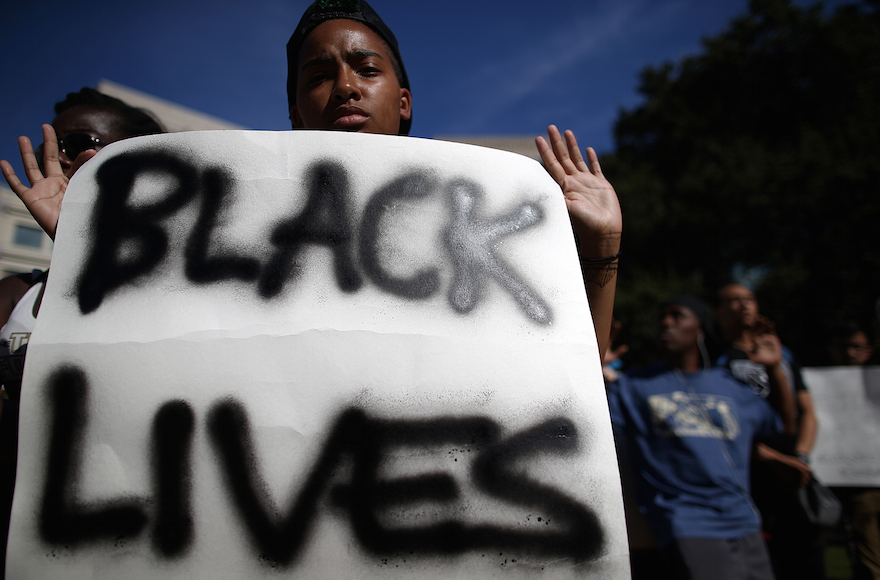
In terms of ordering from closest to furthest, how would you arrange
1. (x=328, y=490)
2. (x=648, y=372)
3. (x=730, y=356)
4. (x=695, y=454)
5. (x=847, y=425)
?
(x=328, y=490), (x=695, y=454), (x=648, y=372), (x=730, y=356), (x=847, y=425)

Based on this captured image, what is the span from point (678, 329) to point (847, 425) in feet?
5.68

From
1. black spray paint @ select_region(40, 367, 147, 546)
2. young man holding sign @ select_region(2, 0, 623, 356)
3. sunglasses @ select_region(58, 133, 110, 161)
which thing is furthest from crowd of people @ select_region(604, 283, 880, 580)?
sunglasses @ select_region(58, 133, 110, 161)

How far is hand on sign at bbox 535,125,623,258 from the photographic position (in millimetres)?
1259

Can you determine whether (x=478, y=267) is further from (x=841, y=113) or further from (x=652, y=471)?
(x=841, y=113)

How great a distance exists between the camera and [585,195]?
4.28 ft

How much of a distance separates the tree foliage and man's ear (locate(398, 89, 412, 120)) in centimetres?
1368

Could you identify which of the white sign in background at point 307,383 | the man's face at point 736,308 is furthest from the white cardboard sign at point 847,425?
the white sign in background at point 307,383

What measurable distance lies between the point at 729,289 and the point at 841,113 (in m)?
16.4

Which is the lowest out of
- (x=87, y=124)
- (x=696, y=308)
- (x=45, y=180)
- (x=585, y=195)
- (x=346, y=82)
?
(x=585, y=195)

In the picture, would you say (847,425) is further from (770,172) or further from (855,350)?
(770,172)

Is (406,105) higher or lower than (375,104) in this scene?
higher

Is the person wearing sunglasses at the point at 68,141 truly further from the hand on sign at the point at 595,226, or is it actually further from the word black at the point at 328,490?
the hand on sign at the point at 595,226

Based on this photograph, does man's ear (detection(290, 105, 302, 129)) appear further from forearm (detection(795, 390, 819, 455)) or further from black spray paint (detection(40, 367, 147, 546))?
forearm (detection(795, 390, 819, 455))

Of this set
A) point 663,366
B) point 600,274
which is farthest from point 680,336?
point 600,274
